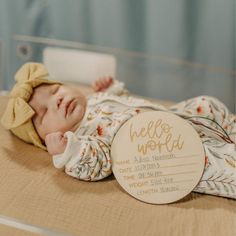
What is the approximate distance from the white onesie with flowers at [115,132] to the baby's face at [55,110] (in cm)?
3

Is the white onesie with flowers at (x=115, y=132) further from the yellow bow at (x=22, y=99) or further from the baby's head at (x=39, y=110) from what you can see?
the yellow bow at (x=22, y=99)

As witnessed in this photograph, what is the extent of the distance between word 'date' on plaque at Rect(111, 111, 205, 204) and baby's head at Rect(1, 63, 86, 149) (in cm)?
23

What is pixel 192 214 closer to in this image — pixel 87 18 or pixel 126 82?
pixel 126 82

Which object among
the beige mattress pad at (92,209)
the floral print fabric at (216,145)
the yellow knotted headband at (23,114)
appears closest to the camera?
the beige mattress pad at (92,209)

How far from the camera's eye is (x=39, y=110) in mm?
1220

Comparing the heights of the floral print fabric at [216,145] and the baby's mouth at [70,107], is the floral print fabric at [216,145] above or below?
below

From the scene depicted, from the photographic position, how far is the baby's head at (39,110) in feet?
3.90

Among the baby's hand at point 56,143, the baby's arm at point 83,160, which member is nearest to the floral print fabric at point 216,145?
the baby's arm at point 83,160

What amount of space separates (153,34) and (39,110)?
2.31ft

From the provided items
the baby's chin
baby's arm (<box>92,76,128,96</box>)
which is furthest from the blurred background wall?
the baby's chin

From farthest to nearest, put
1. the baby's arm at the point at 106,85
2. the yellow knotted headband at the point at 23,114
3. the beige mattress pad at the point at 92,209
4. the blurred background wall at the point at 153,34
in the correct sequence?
the blurred background wall at the point at 153,34, the baby's arm at the point at 106,85, the yellow knotted headband at the point at 23,114, the beige mattress pad at the point at 92,209

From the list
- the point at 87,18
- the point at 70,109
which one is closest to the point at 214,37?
the point at 87,18

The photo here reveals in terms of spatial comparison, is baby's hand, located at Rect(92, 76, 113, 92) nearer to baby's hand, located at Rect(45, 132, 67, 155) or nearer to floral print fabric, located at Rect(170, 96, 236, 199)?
floral print fabric, located at Rect(170, 96, 236, 199)

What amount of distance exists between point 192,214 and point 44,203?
1.09ft
